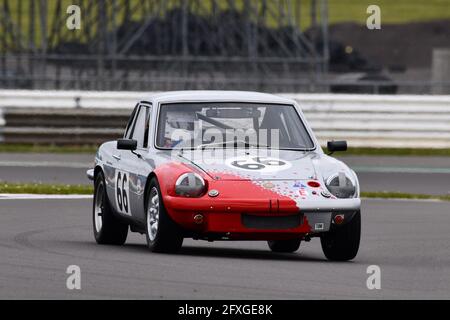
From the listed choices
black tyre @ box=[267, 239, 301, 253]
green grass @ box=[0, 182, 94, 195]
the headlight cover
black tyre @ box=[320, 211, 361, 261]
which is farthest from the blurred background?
the headlight cover

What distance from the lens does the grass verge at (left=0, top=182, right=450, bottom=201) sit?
18.5 metres

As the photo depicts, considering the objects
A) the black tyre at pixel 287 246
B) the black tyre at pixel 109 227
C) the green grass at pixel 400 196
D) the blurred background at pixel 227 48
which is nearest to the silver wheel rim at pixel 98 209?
the black tyre at pixel 109 227

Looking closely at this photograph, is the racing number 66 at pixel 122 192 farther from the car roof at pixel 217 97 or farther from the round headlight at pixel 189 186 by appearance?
Answer: the round headlight at pixel 189 186

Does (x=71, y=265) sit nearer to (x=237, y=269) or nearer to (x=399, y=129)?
(x=237, y=269)

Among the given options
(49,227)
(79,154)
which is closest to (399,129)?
(79,154)

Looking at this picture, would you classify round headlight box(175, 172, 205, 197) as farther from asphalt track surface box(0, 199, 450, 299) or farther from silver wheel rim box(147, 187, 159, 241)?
asphalt track surface box(0, 199, 450, 299)

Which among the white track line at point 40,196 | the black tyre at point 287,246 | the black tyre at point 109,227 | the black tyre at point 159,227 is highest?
the black tyre at point 159,227

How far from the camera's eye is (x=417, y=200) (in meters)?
18.6

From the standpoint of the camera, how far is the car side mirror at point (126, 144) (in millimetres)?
11917

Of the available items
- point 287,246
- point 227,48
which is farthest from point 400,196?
point 227,48

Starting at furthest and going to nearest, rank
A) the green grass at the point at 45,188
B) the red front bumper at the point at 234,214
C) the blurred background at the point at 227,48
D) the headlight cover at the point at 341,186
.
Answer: the blurred background at the point at 227,48, the green grass at the point at 45,188, the headlight cover at the point at 341,186, the red front bumper at the point at 234,214

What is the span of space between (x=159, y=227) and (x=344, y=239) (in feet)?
4.78

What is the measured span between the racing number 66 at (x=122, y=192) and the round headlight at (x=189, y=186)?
1.16 metres

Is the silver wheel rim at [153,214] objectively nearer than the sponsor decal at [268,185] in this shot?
No
